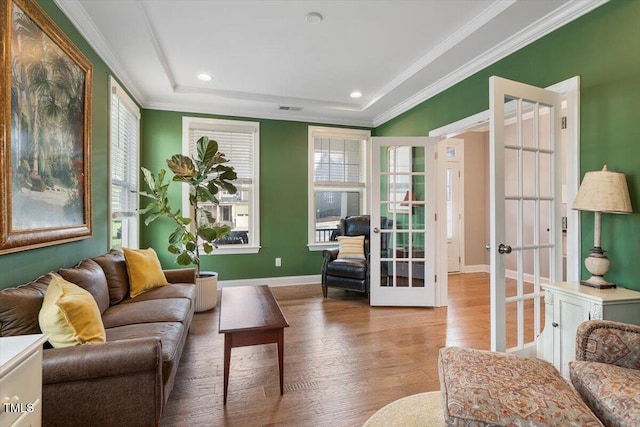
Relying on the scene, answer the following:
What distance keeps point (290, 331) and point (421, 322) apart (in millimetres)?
1402

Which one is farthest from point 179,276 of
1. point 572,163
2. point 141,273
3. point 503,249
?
point 572,163

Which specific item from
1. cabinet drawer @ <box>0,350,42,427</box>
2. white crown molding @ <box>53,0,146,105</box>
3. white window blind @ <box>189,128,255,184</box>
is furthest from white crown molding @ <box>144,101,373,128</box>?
cabinet drawer @ <box>0,350,42,427</box>

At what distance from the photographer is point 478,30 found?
8.29 ft

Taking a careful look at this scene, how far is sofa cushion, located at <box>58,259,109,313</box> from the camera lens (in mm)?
2029

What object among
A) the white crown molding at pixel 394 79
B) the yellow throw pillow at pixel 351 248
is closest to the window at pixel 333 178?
the white crown molding at pixel 394 79

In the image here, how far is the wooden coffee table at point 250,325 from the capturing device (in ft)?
6.23

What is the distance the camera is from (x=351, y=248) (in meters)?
4.35

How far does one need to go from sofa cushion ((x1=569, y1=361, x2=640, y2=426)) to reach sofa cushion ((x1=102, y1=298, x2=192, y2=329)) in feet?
7.50

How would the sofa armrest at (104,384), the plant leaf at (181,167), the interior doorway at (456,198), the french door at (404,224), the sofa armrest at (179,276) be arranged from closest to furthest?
the sofa armrest at (104,384) → the sofa armrest at (179,276) → the plant leaf at (181,167) → the french door at (404,224) → the interior doorway at (456,198)

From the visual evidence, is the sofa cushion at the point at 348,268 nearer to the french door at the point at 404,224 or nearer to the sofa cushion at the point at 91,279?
the french door at the point at 404,224

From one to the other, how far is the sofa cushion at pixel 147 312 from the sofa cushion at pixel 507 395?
180 cm

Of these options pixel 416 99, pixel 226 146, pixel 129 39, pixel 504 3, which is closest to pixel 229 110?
pixel 226 146

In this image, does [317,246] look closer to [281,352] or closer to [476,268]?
[281,352]

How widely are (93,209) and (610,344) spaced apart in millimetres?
3676
